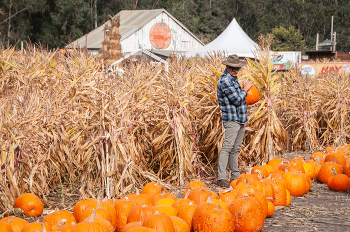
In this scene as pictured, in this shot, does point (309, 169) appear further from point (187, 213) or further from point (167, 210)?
point (167, 210)

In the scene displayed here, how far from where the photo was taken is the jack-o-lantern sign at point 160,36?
123 ft

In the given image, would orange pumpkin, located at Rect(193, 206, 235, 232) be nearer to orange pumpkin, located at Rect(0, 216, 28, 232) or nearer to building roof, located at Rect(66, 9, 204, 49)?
orange pumpkin, located at Rect(0, 216, 28, 232)

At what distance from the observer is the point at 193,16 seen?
197 ft

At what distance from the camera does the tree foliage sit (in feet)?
164

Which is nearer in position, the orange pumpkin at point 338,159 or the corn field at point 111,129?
the corn field at point 111,129

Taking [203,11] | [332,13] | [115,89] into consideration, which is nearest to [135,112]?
[115,89]

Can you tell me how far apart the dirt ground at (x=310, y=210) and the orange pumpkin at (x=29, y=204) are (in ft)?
0.27

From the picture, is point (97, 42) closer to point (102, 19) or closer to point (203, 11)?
point (102, 19)

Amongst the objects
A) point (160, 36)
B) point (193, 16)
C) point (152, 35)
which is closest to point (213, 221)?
point (152, 35)

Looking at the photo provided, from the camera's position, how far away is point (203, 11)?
63.1 meters

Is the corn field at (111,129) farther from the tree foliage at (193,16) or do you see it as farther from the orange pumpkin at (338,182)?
the tree foliage at (193,16)

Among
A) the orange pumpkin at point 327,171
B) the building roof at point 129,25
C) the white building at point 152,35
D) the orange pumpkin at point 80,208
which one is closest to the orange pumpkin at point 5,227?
the orange pumpkin at point 80,208

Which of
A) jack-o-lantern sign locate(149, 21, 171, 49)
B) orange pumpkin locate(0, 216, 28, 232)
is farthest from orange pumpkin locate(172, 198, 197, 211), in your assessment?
jack-o-lantern sign locate(149, 21, 171, 49)

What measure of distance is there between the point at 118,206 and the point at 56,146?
1941mm
